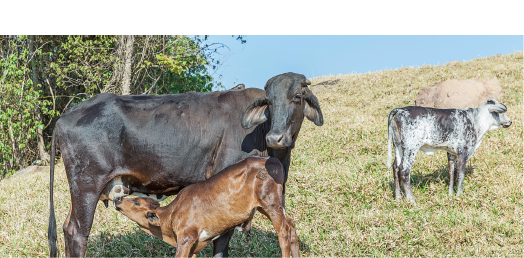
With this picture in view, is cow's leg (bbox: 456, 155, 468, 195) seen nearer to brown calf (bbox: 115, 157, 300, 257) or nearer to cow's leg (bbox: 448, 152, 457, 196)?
cow's leg (bbox: 448, 152, 457, 196)

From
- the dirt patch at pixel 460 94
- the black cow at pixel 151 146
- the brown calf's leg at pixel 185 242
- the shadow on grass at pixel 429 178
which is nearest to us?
A: the brown calf's leg at pixel 185 242

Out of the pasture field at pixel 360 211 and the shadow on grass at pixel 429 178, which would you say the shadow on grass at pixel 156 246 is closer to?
the pasture field at pixel 360 211

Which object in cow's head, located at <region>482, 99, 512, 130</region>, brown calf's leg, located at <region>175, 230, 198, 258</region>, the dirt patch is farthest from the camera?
the dirt patch

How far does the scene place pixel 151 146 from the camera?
4.52m

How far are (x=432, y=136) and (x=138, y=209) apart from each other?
5.80m

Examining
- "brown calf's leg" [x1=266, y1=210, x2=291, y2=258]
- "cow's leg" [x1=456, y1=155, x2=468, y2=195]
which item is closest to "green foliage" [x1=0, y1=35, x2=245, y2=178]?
"cow's leg" [x1=456, y1=155, x2=468, y2=195]

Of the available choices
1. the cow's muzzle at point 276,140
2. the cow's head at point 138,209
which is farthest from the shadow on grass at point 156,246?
the cow's muzzle at point 276,140

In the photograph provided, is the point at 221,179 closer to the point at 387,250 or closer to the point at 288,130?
the point at 288,130

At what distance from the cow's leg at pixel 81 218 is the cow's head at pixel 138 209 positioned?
A: 401 mm

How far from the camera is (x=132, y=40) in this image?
46.0 ft

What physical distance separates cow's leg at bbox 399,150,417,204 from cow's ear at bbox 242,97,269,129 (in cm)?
417

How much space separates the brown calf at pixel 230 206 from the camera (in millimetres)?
3848

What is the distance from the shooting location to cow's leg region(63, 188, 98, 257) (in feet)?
14.8

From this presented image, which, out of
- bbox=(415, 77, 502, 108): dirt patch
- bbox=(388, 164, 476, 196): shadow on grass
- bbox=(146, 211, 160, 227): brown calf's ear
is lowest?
bbox=(146, 211, 160, 227): brown calf's ear
